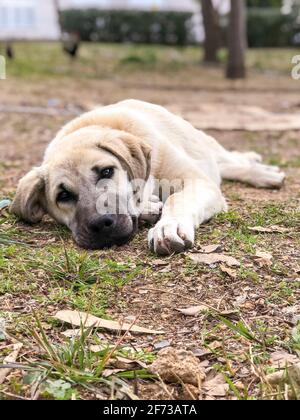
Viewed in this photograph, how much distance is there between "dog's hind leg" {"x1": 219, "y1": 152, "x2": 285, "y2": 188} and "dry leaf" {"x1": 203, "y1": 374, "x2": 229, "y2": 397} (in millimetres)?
3045

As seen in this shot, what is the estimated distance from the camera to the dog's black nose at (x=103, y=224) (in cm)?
362

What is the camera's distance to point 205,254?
351 cm

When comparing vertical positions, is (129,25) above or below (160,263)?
below

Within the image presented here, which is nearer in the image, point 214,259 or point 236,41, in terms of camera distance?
point 214,259

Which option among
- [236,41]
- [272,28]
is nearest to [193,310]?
[236,41]

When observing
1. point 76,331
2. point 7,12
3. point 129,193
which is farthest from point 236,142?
point 7,12

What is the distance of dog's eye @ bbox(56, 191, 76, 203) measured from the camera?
3.94 metres

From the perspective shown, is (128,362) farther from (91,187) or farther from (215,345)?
(91,187)

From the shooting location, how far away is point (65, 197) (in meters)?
3.99

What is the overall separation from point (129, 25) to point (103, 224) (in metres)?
22.4

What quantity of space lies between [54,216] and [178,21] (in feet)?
72.4

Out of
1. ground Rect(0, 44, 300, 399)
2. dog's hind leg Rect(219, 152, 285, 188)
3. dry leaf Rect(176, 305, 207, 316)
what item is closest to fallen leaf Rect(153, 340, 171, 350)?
ground Rect(0, 44, 300, 399)

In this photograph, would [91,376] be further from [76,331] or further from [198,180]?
[198,180]

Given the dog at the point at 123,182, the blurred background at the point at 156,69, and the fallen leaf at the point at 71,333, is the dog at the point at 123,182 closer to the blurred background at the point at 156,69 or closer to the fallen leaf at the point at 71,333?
the fallen leaf at the point at 71,333
